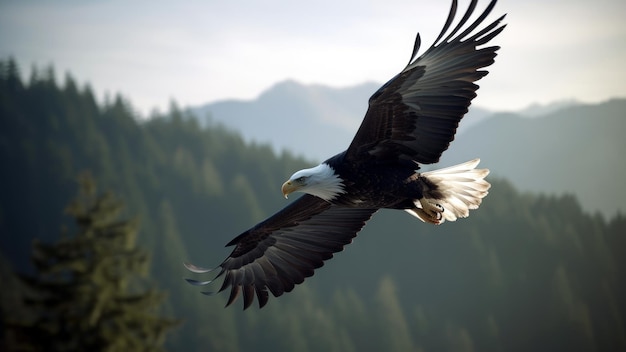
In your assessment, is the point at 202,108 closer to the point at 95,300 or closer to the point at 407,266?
the point at 407,266

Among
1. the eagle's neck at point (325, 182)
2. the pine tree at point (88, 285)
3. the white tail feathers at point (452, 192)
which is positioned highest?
the pine tree at point (88, 285)

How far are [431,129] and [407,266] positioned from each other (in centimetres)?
5043

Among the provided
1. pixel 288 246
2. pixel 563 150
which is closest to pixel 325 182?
pixel 288 246

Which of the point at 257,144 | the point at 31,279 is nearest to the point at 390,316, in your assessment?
the point at 257,144

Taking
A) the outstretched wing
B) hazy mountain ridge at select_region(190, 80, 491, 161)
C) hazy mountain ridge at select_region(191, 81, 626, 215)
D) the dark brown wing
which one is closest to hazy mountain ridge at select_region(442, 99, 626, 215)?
hazy mountain ridge at select_region(191, 81, 626, 215)

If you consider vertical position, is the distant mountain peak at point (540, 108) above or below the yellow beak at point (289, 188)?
above

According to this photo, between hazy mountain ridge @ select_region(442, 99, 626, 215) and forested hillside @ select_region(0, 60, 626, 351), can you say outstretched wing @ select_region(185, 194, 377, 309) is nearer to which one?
forested hillside @ select_region(0, 60, 626, 351)

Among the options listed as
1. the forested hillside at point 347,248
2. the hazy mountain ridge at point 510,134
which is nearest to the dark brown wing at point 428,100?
the forested hillside at point 347,248

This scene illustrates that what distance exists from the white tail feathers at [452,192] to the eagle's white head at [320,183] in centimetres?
84

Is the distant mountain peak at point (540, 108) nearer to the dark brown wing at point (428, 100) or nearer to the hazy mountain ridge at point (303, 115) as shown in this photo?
the hazy mountain ridge at point (303, 115)

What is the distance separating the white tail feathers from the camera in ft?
23.0

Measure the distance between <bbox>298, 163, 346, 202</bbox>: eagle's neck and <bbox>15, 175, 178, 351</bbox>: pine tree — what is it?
402 inches

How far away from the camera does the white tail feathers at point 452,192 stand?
7008mm

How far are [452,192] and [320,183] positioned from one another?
4.48 ft
